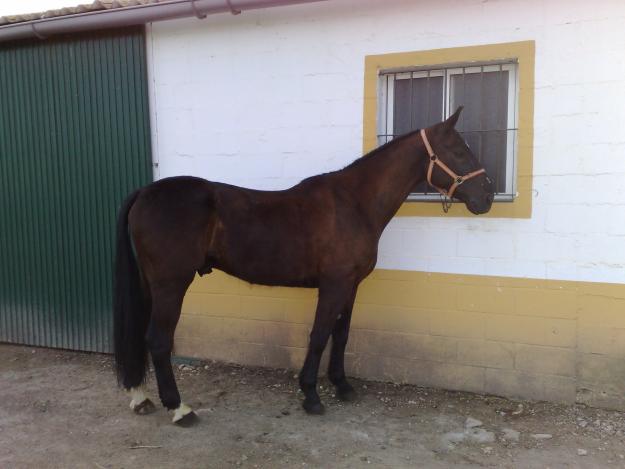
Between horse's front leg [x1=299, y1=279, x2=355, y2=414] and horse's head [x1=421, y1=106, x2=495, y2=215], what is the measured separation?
1.03 m

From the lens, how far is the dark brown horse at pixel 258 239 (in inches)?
134

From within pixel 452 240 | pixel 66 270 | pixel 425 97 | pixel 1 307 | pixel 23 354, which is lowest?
pixel 23 354

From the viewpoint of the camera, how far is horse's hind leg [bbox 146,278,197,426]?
338cm

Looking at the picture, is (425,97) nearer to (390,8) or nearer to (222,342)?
(390,8)

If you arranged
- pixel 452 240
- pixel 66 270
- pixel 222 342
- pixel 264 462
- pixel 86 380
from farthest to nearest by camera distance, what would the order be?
1. pixel 66 270
2. pixel 222 342
3. pixel 86 380
4. pixel 452 240
5. pixel 264 462

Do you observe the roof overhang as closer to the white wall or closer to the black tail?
the white wall

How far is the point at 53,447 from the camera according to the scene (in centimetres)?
319

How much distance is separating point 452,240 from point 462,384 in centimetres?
118

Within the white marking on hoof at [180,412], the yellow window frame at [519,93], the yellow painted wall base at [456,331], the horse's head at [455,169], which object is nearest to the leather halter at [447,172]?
the horse's head at [455,169]

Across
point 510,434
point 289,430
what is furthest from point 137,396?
point 510,434

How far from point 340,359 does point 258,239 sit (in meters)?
1.22

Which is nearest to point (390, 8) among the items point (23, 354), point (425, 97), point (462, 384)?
point (425, 97)

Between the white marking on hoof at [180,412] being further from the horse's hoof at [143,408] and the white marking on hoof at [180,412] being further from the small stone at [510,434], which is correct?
the small stone at [510,434]

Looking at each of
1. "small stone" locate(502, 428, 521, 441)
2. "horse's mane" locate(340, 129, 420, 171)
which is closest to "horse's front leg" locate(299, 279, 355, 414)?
"horse's mane" locate(340, 129, 420, 171)
